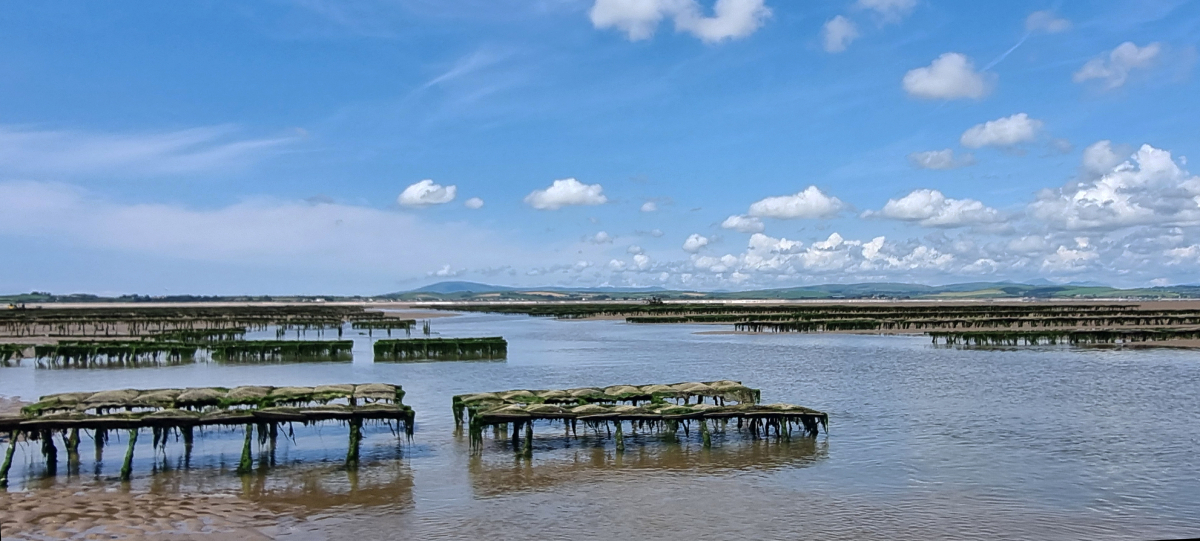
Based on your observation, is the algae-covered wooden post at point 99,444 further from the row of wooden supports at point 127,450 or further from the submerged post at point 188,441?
the submerged post at point 188,441

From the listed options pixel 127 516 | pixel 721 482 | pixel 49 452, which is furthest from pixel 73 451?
pixel 721 482

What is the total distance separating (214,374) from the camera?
37438mm

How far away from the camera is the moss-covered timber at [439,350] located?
44.4 m

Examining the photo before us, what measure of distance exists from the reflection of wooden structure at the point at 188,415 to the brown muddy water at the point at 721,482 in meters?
0.55

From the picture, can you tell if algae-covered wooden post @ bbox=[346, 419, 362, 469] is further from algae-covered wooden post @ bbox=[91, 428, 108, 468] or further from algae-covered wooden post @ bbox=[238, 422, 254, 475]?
algae-covered wooden post @ bbox=[91, 428, 108, 468]

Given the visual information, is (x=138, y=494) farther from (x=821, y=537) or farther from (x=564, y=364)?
(x=564, y=364)

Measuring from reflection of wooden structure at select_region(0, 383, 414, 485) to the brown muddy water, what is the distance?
0.55 meters

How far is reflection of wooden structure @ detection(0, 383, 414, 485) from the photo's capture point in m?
17.0

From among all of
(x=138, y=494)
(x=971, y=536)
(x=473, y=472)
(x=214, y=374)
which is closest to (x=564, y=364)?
(x=214, y=374)

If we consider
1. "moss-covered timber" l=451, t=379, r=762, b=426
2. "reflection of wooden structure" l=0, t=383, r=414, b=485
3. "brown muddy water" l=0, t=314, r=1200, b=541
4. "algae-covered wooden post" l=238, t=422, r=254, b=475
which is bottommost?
"brown muddy water" l=0, t=314, r=1200, b=541

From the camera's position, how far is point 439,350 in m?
45.7

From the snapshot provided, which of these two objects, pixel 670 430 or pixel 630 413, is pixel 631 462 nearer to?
pixel 630 413

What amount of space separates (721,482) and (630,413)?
3.90 meters

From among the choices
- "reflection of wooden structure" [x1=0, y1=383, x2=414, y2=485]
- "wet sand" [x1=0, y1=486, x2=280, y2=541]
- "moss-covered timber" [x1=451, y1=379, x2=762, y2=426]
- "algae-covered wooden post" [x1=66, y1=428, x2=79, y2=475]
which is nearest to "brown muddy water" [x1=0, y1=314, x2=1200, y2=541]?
"wet sand" [x1=0, y1=486, x2=280, y2=541]
